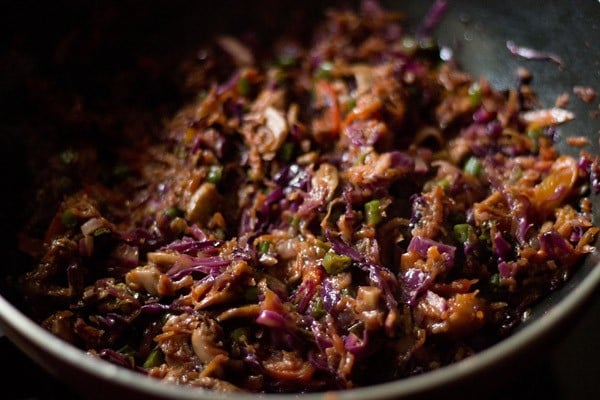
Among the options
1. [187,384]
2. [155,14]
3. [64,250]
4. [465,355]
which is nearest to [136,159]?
[64,250]

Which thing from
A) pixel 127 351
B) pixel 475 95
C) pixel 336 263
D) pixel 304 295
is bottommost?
pixel 127 351

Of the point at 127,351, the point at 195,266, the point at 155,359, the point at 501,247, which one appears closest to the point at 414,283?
the point at 501,247

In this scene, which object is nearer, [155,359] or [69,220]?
[155,359]

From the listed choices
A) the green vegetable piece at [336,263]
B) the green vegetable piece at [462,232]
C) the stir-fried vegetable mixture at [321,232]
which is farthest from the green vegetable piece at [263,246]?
the green vegetable piece at [462,232]

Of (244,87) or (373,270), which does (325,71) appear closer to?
(244,87)

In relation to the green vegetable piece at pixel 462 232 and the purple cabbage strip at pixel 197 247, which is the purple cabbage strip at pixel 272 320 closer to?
the purple cabbage strip at pixel 197 247

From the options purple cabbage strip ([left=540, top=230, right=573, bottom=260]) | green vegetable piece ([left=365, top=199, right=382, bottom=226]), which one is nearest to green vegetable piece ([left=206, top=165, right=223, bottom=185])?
green vegetable piece ([left=365, top=199, right=382, bottom=226])
